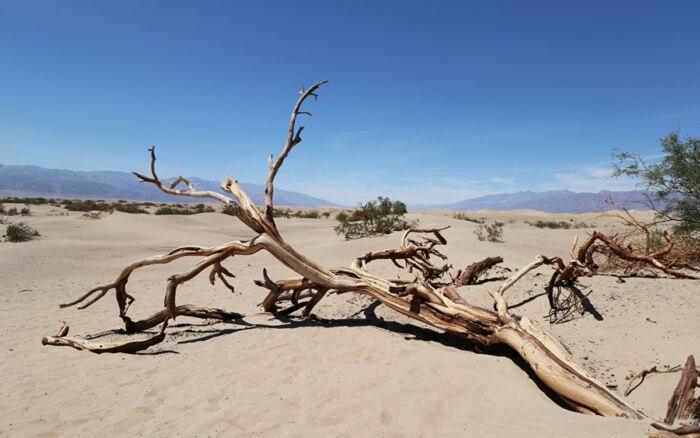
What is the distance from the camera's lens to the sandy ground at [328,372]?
272cm

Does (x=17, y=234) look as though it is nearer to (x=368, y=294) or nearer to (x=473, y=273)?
(x=368, y=294)

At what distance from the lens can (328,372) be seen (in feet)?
A: 12.1

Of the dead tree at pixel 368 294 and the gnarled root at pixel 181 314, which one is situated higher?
the dead tree at pixel 368 294

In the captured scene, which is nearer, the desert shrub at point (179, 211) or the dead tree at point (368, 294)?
the dead tree at point (368, 294)

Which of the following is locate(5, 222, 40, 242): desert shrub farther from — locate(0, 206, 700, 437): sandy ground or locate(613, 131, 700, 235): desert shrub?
locate(613, 131, 700, 235): desert shrub

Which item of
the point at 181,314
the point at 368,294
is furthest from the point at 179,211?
the point at 368,294

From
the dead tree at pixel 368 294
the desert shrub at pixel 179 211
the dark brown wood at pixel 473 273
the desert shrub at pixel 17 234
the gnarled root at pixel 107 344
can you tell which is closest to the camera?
the dead tree at pixel 368 294

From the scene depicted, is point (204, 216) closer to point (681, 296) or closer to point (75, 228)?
point (75, 228)

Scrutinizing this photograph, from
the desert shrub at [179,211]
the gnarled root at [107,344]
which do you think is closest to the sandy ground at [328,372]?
the gnarled root at [107,344]

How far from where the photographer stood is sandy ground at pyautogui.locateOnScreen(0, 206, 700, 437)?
8.93 feet

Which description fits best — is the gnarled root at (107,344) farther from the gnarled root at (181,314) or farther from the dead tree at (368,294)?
the gnarled root at (181,314)

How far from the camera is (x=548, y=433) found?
229cm

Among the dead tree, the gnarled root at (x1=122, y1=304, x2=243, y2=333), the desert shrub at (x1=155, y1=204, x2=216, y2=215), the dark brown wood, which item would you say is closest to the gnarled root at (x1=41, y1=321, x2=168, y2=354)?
the dead tree

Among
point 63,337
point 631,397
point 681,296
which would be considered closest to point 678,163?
point 681,296
